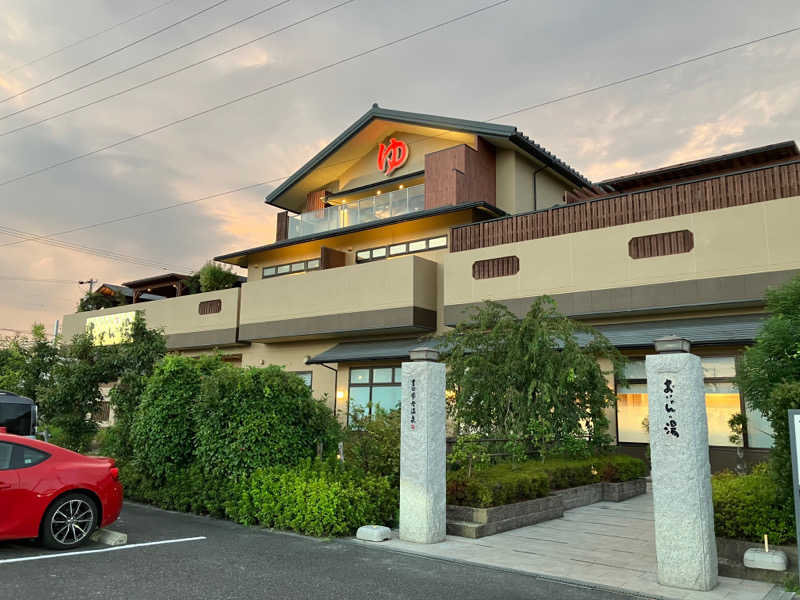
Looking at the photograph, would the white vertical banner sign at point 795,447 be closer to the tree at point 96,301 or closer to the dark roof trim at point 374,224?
the dark roof trim at point 374,224

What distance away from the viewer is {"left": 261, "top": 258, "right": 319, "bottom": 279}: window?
27.6 metres

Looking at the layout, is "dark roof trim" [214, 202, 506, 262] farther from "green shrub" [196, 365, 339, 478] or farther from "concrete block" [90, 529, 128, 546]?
"concrete block" [90, 529, 128, 546]

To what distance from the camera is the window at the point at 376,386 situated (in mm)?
22500

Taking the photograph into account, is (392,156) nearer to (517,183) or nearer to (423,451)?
(517,183)

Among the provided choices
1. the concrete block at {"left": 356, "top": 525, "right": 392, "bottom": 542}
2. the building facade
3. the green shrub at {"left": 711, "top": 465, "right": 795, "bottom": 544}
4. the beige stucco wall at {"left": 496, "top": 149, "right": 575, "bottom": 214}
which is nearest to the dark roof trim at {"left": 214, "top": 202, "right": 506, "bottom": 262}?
the building facade

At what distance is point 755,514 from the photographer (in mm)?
7613

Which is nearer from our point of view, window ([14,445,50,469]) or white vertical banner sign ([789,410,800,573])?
white vertical banner sign ([789,410,800,573])

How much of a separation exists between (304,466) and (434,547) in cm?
305

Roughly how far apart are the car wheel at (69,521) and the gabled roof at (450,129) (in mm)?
18023

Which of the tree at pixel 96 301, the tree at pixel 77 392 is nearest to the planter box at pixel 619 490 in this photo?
the tree at pixel 77 392

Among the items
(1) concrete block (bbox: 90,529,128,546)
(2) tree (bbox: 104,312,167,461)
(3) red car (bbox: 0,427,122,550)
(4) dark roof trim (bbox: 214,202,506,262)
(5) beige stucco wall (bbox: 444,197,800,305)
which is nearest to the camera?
(3) red car (bbox: 0,427,122,550)

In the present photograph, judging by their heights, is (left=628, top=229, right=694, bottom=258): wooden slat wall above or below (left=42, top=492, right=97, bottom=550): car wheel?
above

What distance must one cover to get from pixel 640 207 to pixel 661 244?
1.33 meters

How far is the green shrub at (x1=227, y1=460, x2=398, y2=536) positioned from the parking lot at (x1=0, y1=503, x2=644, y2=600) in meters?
0.42
